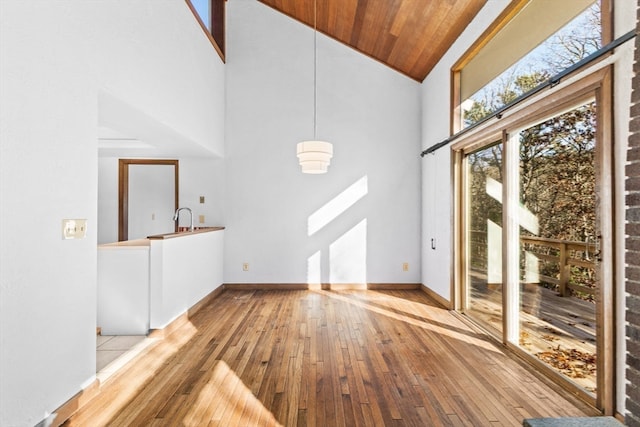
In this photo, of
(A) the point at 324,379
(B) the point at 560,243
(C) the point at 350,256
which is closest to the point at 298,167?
(C) the point at 350,256

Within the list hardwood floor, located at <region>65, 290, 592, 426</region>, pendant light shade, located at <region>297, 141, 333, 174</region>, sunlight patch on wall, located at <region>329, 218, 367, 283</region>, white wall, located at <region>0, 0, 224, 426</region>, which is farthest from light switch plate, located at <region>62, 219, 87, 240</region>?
sunlight patch on wall, located at <region>329, 218, 367, 283</region>

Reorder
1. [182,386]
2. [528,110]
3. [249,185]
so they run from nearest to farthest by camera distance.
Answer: [182,386]
[528,110]
[249,185]

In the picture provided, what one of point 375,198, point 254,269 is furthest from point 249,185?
point 375,198

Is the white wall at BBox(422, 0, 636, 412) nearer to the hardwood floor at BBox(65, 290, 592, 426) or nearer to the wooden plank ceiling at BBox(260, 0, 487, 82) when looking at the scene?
the wooden plank ceiling at BBox(260, 0, 487, 82)

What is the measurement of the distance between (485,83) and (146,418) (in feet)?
13.3

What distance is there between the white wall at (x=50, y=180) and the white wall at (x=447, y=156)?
312cm

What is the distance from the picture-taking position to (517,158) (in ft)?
9.83

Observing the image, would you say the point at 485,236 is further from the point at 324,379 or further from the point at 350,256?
the point at 324,379

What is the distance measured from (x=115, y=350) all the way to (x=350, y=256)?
3.35 m

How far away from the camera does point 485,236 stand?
3.69 meters

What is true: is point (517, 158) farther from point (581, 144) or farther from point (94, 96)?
point (94, 96)

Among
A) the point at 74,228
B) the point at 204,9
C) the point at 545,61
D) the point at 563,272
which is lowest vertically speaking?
the point at 563,272

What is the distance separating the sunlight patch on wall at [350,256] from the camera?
5.41 metres

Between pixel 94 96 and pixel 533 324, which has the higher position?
pixel 94 96
